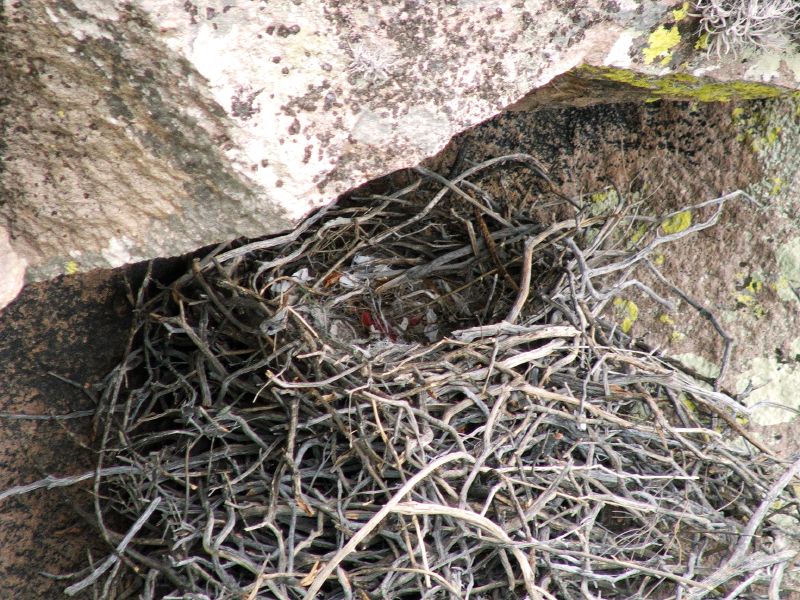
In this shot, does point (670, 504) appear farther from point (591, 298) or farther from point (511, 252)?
point (511, 252)

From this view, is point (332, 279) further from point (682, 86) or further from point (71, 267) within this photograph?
point (682, 86)

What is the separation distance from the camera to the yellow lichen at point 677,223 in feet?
4.10

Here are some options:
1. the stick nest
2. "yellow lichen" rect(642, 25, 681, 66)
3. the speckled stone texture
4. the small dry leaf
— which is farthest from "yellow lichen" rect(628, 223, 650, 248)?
the speckled stone texture

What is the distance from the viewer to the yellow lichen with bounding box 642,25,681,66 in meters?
0.95

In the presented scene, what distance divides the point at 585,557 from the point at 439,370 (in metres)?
0.30

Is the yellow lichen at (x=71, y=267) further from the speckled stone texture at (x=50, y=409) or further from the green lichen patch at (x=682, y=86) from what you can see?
the green lichen patch at (x=682, y=86)

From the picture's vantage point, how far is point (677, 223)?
4.11ft

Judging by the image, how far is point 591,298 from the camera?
45.5 inches

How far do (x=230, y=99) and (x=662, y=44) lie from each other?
0.56 m

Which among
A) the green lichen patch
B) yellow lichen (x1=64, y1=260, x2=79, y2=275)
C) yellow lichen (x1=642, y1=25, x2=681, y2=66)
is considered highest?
yellow lichen (x1=642, y1=25, x2=681, y2=66)

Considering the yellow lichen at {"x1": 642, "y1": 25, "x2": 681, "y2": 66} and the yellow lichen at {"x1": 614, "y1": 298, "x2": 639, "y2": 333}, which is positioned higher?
the yellow lichen at {"x1": 642, "y1": 25, "x2": 681, "y2": 66}

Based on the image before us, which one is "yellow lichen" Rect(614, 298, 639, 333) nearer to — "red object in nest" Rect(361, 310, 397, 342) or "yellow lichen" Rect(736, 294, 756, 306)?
"yellow lichen" Rect(736, 294, 756, 306)

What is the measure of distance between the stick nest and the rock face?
23 centimetres

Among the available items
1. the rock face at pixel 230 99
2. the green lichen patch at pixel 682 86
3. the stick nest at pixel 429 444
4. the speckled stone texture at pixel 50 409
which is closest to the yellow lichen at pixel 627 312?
the stick nest at pixel 429 444
